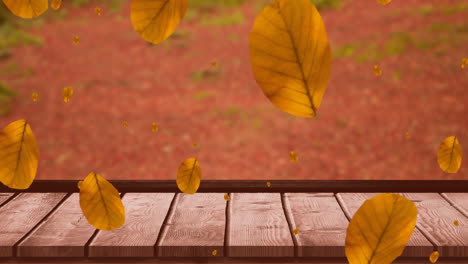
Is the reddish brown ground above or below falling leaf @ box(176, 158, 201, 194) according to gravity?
below

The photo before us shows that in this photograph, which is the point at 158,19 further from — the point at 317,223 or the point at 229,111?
the point at 229,111

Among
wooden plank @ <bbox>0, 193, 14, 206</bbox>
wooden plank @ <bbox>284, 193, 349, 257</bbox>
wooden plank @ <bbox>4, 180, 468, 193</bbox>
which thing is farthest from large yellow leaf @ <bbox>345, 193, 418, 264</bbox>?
wooden plank @ <bbox>0, 193, 14, 206</bbox>

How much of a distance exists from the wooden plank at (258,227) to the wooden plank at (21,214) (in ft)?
1.32

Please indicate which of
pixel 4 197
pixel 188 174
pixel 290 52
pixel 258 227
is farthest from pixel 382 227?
pixel 4 197

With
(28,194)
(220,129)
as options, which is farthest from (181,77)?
(28,194)

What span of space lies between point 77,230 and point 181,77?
444cm

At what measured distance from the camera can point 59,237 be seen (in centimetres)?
99

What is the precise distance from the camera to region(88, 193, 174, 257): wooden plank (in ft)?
3.07

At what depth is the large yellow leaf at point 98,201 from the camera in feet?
1.88

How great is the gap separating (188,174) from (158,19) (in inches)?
10.9

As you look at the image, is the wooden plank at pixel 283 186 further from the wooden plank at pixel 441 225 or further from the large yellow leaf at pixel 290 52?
the large yellow leaf at pixel 290 52

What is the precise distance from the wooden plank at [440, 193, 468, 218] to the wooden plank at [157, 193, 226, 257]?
0.52 meters

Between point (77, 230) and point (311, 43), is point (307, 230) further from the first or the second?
point (311, 43)

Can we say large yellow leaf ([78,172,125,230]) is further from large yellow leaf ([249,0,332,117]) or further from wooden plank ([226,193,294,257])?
wooden plank ([226,193,294,257])
